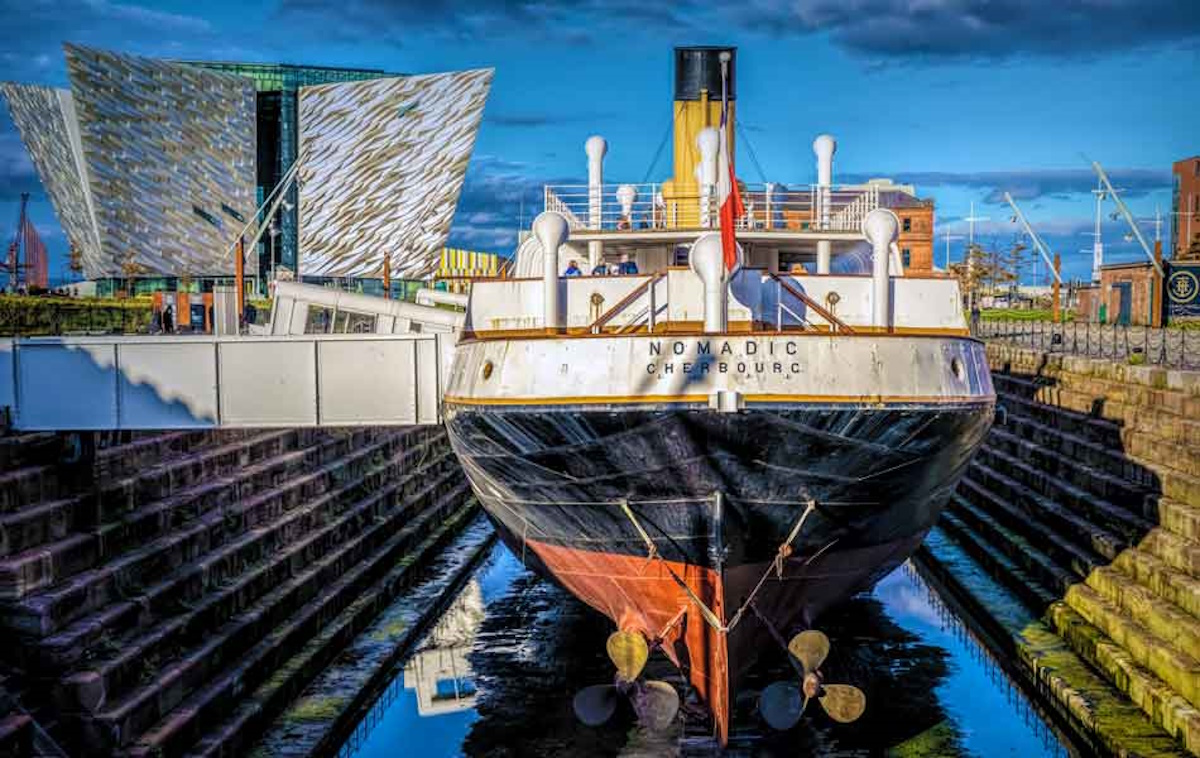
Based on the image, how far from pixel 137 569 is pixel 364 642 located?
18.9 feet

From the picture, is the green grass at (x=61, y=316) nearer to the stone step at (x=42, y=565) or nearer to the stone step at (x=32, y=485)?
the stone step at (x=32, y=485)

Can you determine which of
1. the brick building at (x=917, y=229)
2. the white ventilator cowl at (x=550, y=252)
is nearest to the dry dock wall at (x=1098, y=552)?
the white ventilator cowl at (x=550, y=252)

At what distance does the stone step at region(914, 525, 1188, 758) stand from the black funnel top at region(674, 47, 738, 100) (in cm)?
1078

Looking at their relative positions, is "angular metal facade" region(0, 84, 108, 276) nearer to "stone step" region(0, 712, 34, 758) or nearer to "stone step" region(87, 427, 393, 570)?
"stone step" region(87, 427, 393, 570)

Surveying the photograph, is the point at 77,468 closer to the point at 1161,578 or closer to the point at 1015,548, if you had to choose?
the point at 1161,578

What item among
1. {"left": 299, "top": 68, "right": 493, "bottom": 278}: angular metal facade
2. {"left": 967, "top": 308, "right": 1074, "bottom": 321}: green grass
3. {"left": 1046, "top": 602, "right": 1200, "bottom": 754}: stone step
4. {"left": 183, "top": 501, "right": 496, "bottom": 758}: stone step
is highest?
{"left": 299, "top": 68, "right": 493, "bottom": 278}: angular metal facade

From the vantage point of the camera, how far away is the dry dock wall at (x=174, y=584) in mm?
11773

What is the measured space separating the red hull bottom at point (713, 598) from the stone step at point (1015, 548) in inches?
176

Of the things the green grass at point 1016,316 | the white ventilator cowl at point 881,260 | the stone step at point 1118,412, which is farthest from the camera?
the green grass at point 1016,316

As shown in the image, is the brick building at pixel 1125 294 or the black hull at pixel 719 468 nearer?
the black hull at pixel 719 468

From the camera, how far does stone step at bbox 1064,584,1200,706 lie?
1309 cm

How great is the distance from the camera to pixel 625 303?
1464 centimetres

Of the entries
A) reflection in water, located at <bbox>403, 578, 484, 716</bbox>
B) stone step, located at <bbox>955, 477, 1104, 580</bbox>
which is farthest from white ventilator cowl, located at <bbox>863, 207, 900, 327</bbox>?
reflection in water, located at <bbox>403, 578, 484, 716</bbox>

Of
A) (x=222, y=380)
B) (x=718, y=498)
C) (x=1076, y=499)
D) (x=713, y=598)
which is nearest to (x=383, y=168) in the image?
(x=1076, y=499)
